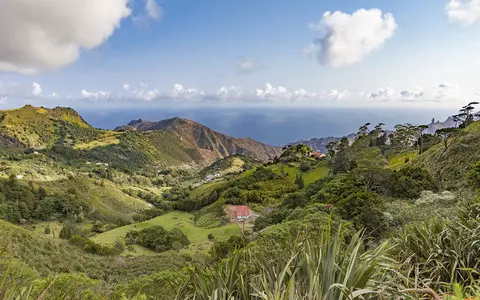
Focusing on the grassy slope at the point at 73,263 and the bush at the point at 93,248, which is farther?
the bush at the point at 93,248

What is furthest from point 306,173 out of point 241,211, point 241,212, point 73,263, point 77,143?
point 77,143

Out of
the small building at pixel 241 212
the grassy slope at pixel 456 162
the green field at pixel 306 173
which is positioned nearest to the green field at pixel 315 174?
the green field at pixel 306 173

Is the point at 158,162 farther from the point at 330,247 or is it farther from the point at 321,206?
the point at 330,247

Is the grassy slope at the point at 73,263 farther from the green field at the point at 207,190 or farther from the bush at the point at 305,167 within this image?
the green field at the point at 207,190

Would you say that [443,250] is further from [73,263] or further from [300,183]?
[300,183]

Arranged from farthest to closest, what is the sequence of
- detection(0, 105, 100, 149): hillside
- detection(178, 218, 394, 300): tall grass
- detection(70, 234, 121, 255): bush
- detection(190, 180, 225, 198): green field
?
1. detection(0, 105, 100, 149): hillside
2. detection(190, 180, 225, 198): green field
3. detection(70, 234, 121, 255): bush
4. detection(178, 218, 394, 300): tall grass

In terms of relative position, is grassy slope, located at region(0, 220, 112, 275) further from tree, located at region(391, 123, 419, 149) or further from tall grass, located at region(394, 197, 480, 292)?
tree, located at region(391, 123, 419, 149)

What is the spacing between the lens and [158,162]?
172250mm

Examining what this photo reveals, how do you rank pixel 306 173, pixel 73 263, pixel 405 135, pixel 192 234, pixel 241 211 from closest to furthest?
1. pixel 73 263
2. pixel 192 234
3. pixel 241 211
4. pixel 405 135
5. pixel 306 173

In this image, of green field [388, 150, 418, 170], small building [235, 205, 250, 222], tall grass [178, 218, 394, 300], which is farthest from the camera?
small building [235, 205, 250, 222]

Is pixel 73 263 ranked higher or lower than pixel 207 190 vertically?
higher

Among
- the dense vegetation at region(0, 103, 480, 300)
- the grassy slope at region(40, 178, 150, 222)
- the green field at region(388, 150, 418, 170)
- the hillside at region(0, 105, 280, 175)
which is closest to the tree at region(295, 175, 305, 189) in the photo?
the dense vegetation at region(0, 103, 480, 300)

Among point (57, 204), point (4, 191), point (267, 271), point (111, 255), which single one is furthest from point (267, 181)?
A: point (267, 271)

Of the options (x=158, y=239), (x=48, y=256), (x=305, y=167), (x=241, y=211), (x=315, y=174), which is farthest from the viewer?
(x=305, y=167)
